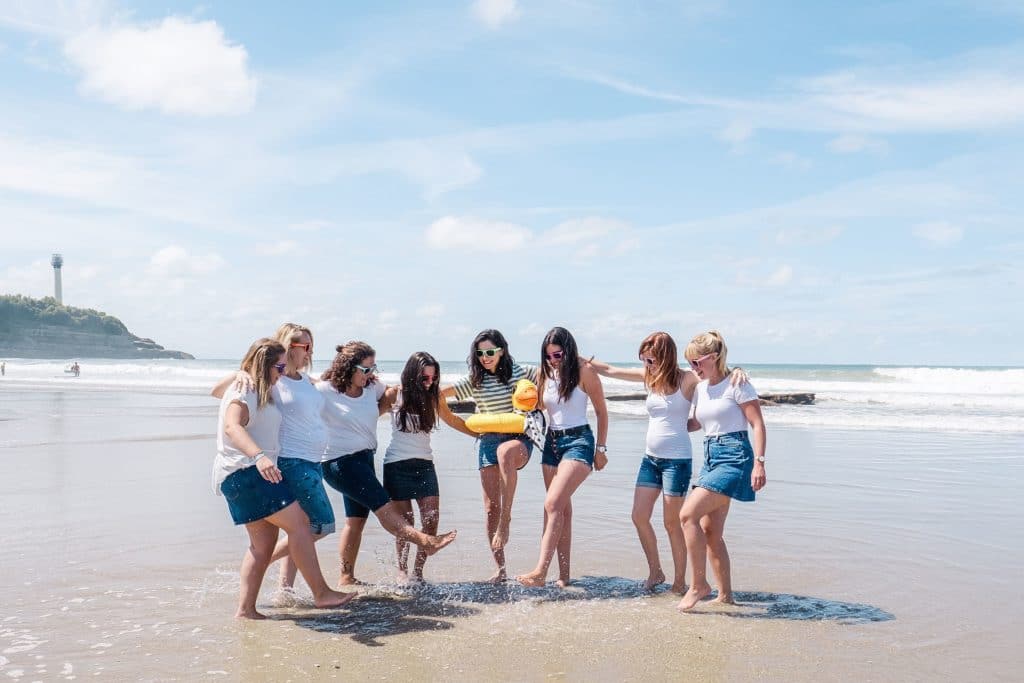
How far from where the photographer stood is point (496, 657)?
15.9ft

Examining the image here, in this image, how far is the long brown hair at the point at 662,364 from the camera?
6184 millimetres

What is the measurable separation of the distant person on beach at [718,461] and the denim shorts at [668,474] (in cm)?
29

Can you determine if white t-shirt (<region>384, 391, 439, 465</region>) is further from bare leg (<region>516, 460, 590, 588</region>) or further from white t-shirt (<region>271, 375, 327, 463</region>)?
bare leg (<region>516, 460, 590, 588</region>)

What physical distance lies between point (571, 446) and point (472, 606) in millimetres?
1376

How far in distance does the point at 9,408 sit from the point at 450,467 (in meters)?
16.9

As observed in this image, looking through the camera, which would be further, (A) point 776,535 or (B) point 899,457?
(B) point 899,457

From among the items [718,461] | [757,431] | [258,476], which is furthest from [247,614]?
[757,431]

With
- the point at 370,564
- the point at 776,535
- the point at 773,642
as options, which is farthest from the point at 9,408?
the point at 773,642

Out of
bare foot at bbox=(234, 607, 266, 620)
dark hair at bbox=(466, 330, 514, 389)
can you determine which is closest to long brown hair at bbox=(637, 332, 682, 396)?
dark hair at bbox=(466, 330, 514, 389)

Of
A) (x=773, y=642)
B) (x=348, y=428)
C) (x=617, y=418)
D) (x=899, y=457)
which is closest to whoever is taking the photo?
(x=773, y=642)

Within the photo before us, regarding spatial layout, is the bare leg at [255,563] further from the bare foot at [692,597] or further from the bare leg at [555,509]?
the bare foot at [692,597]

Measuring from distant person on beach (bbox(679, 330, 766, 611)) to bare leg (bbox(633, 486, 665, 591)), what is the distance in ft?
1.54

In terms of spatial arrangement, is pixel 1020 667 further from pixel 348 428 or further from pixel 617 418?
pixel 617 418

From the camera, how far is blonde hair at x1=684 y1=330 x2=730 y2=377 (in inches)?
232
